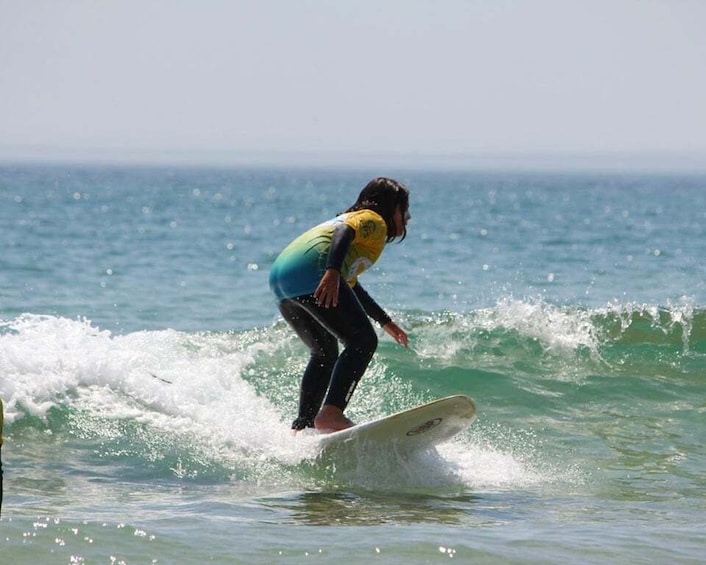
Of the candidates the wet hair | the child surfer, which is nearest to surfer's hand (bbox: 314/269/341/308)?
the child surfer

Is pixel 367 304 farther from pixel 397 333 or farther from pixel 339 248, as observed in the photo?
pixel 339 248

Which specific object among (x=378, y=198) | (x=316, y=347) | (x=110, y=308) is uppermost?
(x=378, y=198)

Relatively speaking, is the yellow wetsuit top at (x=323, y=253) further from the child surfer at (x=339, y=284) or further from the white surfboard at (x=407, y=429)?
the white surfboard at (x=407, y=429)

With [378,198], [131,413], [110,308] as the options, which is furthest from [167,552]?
[110,308]

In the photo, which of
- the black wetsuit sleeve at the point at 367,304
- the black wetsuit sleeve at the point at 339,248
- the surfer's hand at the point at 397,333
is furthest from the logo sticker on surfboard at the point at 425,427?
the black wetsuit sleeve at the point at 339,248

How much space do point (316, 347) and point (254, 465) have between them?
83 cm

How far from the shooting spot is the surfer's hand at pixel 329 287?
6.71 metres

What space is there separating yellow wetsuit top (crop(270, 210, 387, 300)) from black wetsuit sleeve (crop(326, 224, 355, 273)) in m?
0.12

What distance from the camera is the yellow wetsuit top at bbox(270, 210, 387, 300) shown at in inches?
273

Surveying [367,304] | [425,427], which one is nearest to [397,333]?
[367,304]

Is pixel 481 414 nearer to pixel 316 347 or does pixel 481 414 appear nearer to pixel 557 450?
pixel 557 450

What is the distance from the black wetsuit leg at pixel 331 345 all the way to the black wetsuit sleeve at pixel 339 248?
20 cm

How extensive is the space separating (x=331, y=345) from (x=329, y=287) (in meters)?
0.64

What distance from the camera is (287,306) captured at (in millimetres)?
7164
